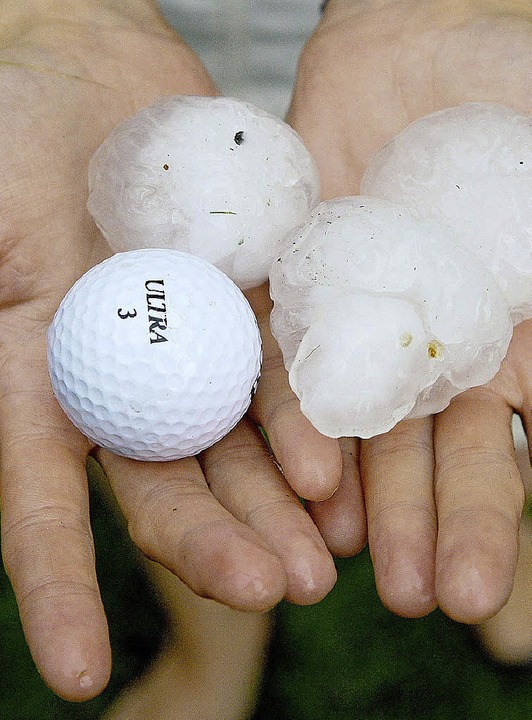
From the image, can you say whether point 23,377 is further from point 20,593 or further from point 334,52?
point 334,52

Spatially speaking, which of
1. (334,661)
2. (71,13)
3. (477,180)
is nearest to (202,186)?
(477,180)

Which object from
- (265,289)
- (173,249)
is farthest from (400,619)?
(173,249)

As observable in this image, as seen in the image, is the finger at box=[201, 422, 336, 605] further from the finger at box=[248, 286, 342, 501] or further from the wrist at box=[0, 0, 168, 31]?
the wrist at box=[0, 0, 168, 31]

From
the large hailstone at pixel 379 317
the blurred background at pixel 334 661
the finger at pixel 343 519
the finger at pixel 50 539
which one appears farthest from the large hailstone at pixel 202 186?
the blurred background at pixel 334 661

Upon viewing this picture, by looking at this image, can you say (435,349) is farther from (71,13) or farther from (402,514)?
(71,13)

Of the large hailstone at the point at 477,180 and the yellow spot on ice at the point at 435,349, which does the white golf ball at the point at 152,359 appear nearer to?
the yellow spot on ice at the point at 435,349

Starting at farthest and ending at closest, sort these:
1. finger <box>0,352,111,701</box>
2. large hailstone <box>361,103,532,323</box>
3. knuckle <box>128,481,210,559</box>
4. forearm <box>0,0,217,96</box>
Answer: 1. forearm <box>0,0,217,96</box>
2. large hailstone <box>361,103,532,323</box>
3. knuckle <box>128,481,210,559</box>
4. finger <box>0,352,111,701</box>

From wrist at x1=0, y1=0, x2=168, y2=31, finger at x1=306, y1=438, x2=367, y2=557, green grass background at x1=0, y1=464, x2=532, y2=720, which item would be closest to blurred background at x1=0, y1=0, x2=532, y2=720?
green grass background at x1=0, y1=464, x2=532, y2=720
